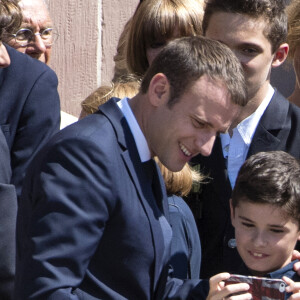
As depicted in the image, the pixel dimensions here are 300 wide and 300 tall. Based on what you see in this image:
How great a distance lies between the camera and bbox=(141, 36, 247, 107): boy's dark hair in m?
2.71

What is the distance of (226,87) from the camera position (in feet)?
8.97

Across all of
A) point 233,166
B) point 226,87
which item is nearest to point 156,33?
point 233,166

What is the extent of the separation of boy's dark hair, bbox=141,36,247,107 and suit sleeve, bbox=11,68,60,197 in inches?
49.1

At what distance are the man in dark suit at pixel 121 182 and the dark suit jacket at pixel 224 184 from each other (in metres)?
0.61

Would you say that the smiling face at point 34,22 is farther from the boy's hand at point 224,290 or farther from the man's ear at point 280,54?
the boy's hand at point 224,290

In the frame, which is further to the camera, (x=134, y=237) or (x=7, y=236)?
(x=7, y=236)

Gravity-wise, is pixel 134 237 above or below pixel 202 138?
below

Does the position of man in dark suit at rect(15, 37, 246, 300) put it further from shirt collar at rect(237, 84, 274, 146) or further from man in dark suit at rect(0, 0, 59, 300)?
man in dark suit at rect(0, 0, 59, 300)

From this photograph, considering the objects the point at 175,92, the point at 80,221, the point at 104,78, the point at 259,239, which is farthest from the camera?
the point at 104,78

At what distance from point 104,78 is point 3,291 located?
294 centimetres

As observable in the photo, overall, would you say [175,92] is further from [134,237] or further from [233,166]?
[233,166]

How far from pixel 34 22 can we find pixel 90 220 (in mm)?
2366

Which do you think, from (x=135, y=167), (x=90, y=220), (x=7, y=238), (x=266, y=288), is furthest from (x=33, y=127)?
(x=266, y=288)

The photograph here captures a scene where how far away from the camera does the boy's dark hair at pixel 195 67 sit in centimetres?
271
